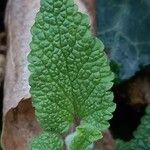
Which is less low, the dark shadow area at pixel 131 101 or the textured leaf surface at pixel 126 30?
the textured leaf surface at pixel 126 30

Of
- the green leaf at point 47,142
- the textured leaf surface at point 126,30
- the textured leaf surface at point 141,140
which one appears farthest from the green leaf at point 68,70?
the textured leaf surface at point 126,30

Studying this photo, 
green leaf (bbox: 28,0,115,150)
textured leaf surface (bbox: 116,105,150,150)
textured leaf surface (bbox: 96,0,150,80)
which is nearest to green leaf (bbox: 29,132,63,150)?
green leaf (bbox: 28,0,115,150)

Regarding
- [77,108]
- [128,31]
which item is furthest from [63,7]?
[128,31]

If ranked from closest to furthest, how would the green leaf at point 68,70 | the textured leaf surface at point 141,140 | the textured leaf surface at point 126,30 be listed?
1. the green leaf at point 68,70
2. the textured leaf surface at point 141,140
3. the textured leaf surface at point 126,30

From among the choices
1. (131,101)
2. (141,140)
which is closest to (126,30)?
(131,101)

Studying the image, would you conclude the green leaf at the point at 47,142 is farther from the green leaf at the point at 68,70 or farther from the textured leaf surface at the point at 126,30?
the textured leaf surface at the point at 126,30

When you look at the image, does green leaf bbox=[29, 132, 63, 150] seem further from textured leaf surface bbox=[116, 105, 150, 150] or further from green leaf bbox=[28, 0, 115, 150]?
textured leaf surface bbox=[116, 105, 150, 150]
